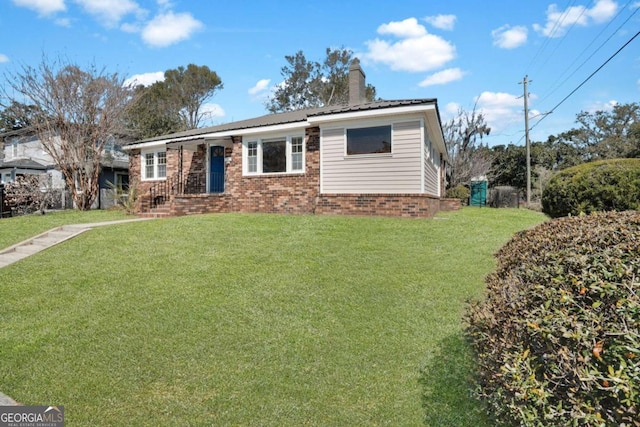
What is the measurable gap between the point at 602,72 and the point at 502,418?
16.5 m

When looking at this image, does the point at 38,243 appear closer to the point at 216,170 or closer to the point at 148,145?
the point at 216,170

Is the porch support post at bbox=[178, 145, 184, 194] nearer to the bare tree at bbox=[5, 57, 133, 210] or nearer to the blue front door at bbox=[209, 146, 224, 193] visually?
the blue front door at bbox=[209, 146, 224, 193]

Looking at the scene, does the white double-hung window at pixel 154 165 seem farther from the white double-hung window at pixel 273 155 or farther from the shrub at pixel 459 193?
the shrub at pixel 459 193

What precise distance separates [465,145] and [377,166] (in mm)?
16398

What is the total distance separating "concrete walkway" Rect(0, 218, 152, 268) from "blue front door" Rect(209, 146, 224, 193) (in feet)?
20.1

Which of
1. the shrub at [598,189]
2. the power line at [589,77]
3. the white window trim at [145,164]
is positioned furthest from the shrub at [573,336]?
the white window trim at [145,164]

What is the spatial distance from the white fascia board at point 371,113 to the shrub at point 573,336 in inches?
328

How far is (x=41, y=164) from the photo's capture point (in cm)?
2445

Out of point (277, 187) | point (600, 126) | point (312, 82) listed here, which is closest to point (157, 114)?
point (312, 82)

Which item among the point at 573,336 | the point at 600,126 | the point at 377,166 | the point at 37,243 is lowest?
the point at 37,243

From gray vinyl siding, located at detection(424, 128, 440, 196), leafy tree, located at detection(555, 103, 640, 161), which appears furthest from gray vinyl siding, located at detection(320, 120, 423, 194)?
leafy tree, located at detection(555, 103, 640, 161)

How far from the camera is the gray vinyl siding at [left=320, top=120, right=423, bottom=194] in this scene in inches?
426

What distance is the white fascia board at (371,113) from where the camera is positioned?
10391 millimetres

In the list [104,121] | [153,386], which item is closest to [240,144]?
[104,121]
